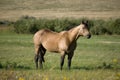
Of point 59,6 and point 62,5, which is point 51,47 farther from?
point 62,5

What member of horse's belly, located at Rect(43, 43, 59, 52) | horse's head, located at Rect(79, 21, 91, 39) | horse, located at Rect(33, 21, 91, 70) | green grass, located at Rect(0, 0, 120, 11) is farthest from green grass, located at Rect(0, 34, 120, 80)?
green grass, located at Rect(0, 0, 120, 11)

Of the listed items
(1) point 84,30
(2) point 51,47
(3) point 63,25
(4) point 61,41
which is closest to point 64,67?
(2) point 51,47

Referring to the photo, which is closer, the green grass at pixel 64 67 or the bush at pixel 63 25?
the green grass at pixel 64 67

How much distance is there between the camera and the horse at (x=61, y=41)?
50.9ft

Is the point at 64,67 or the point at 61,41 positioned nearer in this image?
the point at 61,41

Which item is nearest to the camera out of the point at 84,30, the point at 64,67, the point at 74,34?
the point at 84,30

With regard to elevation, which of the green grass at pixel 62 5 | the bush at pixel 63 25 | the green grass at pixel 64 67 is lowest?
the green grass at pixel 62 5

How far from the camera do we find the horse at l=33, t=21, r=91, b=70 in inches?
611

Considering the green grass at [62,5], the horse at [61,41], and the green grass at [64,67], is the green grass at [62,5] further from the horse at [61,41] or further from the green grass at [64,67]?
the horse at [61,41]

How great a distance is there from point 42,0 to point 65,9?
13713 mm

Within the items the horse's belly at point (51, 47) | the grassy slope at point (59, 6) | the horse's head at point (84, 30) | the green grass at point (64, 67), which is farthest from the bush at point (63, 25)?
the grassy slope at point (59, 6)

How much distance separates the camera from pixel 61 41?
15836mm

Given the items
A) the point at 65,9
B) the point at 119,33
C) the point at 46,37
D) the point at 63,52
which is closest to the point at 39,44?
the point at 46,37

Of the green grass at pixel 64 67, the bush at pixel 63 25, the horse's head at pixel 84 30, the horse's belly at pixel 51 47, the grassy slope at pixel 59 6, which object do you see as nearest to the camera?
the green grass at pixel 64 67
